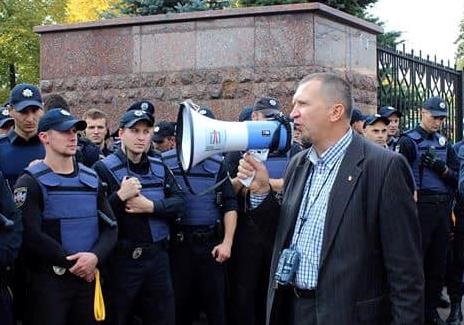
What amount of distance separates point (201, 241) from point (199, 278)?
313mm

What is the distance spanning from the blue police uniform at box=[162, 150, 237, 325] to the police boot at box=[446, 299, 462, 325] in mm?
2799

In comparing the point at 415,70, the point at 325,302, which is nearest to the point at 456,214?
the point at 415,70

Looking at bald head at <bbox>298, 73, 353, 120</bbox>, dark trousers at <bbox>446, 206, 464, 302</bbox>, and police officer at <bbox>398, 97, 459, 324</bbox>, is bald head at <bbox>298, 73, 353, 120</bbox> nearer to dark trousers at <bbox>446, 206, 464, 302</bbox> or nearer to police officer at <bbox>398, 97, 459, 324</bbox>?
police officer at <bbox>398, 97, 459, 324</bbox>

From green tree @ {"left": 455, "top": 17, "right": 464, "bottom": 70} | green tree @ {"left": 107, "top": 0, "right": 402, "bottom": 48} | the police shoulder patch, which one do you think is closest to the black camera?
the police shoulder patch

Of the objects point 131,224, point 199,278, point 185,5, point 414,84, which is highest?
point 185,5

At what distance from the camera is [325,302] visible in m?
3.53

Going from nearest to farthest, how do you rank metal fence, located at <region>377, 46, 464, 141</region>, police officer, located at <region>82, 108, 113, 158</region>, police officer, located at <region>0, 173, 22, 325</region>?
police officer, located at <region>0, 173, 22, 325</region>, police officer, located at <region>82, 108, 113, 158</region>, metal fence, located at <region>377, 46, 464, 141</region>

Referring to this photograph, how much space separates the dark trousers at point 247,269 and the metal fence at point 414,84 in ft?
17.3

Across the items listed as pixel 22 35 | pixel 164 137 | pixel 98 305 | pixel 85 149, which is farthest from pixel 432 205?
pixel 22 35

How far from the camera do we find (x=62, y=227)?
4.99 metres

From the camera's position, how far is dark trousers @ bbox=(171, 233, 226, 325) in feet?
20.2

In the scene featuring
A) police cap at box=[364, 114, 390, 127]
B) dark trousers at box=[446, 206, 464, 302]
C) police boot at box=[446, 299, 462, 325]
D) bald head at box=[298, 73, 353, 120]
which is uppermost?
bald head at box=[298, 73, 353, 120]

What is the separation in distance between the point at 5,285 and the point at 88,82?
5714 millimetres

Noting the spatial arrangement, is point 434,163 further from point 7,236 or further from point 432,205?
point 7,236
